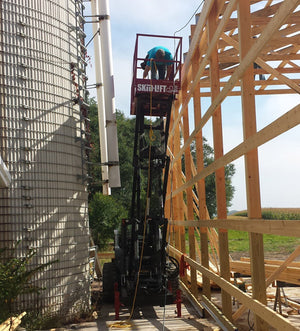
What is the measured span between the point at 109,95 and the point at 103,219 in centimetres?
1672

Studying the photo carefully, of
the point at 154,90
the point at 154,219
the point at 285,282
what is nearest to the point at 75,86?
the point at 154,90

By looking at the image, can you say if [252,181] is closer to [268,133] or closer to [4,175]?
[268,133]

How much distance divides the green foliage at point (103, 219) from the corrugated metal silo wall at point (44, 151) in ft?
53.6

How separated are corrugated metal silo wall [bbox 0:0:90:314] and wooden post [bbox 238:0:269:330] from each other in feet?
17.7

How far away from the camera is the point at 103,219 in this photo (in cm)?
2669

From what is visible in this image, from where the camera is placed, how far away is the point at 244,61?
16.7 ft

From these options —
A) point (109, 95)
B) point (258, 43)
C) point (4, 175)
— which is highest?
point (109, 95)

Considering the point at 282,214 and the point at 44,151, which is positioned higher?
the point at 44,151

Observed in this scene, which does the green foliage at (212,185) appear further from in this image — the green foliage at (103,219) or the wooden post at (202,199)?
the wooden post at (202,199)

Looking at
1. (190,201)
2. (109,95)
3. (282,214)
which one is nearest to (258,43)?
(190,201)

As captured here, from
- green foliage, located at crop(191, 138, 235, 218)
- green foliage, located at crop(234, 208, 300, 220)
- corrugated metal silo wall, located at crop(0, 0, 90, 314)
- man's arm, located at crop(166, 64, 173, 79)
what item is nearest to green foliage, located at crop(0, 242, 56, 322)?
corrugated metal silo wall, located at crop(0, 0, 90, 314)

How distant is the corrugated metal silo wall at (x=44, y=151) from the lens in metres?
8.91

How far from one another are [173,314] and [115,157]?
13.5 ft

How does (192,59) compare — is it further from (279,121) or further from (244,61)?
(279,121)
